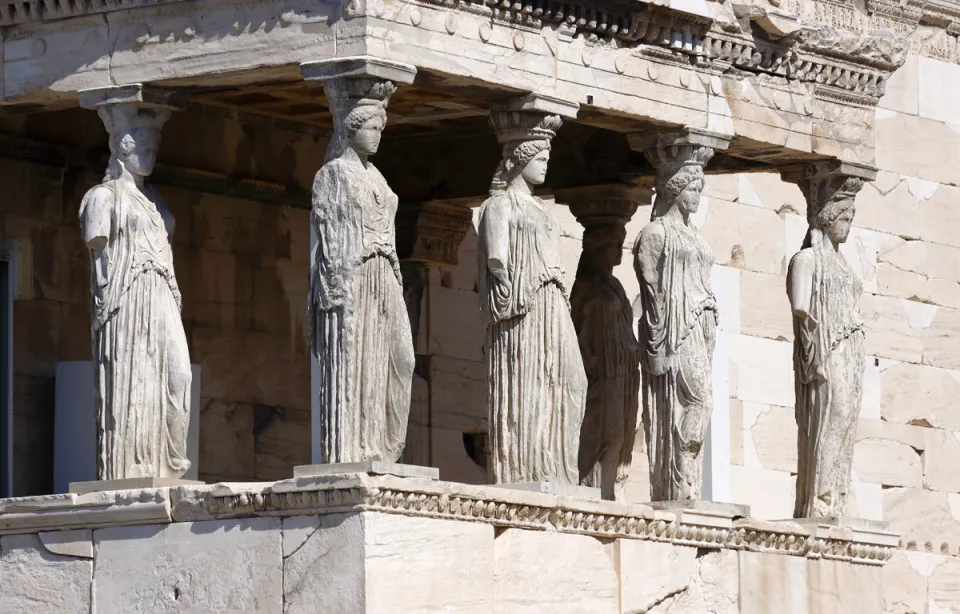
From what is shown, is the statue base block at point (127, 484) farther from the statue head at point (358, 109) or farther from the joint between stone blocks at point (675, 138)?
the joint between stone blocks at point (675, 138)

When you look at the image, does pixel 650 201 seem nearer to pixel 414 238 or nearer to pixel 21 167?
pixel 414 238

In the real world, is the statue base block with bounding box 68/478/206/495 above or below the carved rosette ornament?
below

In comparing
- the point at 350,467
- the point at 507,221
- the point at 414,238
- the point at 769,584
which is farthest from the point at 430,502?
the point at 414,238

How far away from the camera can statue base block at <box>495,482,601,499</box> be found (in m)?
15.2

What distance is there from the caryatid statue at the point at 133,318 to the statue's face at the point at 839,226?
166 inches

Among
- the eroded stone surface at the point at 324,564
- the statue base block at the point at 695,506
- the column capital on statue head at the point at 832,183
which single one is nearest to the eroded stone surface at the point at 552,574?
the statue base block at the point at 695,506

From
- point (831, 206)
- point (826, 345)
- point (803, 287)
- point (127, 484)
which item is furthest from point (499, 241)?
point (831, 206)

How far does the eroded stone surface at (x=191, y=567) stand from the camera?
567 inches


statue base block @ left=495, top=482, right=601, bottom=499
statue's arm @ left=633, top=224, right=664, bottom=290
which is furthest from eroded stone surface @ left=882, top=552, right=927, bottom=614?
statue base block @ left=495, top=482, right=601, bottom=499

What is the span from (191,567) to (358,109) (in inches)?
91.9

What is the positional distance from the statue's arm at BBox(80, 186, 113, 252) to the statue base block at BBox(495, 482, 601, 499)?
2.30 metres

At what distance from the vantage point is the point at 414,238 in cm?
1866

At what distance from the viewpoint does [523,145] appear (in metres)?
15.4

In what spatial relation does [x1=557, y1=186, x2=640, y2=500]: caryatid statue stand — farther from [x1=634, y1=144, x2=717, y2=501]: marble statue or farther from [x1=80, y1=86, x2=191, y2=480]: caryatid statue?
[x1=80, y1=86, x2=191, y2=480]: caryatid statue
